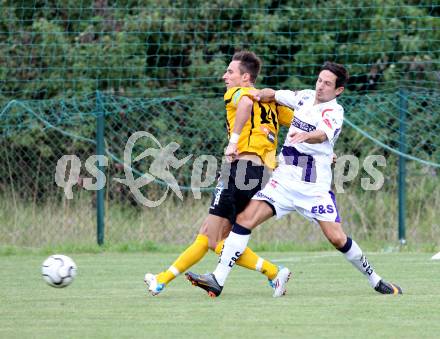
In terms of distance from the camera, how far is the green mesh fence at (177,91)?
13.7 meters

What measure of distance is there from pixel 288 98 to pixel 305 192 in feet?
2.46

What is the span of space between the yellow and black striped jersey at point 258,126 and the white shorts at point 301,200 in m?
0.37

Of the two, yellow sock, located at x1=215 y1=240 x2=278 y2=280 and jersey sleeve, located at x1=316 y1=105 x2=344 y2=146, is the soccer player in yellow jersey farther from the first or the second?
jersey sleeve, located at x1=316 y1=105 x2=344 y2=146

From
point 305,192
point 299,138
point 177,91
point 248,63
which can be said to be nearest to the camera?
point 299,138

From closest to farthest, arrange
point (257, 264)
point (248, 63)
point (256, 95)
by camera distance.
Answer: point (256, 95) → point (257, 264) → point (248, 63)

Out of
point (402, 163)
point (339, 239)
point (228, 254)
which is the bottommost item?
point (402, 163)

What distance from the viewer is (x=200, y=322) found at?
641 cm

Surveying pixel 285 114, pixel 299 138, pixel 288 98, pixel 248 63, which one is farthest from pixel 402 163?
pixel 299 138

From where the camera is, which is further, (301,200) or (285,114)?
(285,114)

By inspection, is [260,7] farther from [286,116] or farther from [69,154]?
[286,116]

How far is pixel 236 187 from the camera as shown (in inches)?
316

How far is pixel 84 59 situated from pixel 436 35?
17.1 ft

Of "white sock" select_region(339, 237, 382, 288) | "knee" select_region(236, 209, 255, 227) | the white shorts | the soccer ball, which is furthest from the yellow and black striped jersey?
the soccer ball

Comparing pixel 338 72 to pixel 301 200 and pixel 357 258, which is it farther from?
pixel 357 258
